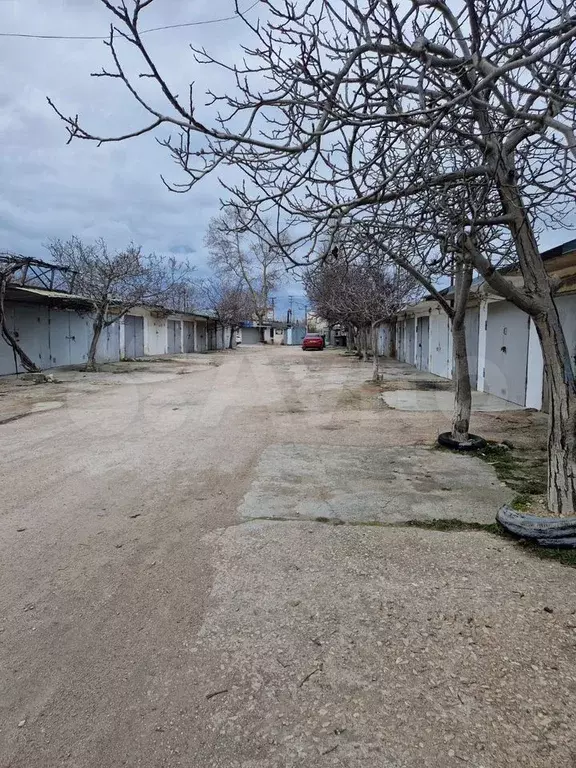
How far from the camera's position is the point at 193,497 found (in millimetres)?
4270

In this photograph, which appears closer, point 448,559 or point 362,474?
point 448,559

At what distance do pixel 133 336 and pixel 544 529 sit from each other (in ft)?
74.2

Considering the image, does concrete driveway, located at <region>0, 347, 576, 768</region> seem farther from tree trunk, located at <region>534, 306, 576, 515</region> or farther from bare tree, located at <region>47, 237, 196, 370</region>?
bare tree, located at <region>47, 237, 196, 370</region>

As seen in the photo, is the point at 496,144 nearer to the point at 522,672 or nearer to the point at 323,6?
the point at 323,6

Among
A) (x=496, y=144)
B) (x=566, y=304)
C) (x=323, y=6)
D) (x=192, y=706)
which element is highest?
(x=323, y=6)

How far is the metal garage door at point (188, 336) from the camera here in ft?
101

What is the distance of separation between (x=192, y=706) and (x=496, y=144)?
346cm

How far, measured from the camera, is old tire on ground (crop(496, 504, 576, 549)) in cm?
303

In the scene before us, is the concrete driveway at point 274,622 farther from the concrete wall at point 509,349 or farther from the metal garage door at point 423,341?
the metal garage door at point 423,341

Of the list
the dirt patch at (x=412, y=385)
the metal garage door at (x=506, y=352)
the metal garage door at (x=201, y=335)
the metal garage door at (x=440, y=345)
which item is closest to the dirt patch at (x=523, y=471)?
the metal garage door at (x=506, y=352)

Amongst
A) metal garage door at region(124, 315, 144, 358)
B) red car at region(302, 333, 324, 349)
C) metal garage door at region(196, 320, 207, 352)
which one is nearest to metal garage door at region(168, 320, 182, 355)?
metal garage door at region(196, 320, 207, 352)

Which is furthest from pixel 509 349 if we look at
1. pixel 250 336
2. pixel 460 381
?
pixel 250 336

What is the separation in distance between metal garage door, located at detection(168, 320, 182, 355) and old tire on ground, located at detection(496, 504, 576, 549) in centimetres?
Answer: 2625

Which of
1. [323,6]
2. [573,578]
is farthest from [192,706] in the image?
[323,6]
